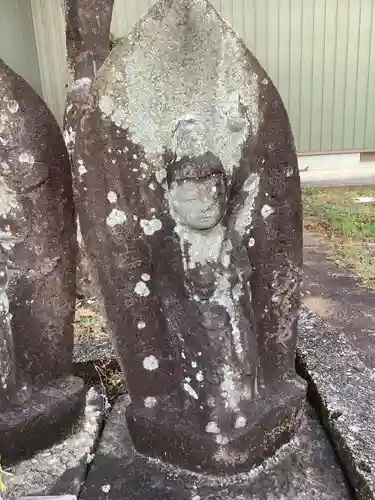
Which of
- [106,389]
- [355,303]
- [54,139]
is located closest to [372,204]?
[355,303]

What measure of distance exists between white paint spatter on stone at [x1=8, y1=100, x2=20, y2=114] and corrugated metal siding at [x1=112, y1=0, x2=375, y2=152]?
4229mm

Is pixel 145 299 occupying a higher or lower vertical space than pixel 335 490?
higher

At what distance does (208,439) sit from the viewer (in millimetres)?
1321

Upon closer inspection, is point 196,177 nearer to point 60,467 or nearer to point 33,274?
point 33,274

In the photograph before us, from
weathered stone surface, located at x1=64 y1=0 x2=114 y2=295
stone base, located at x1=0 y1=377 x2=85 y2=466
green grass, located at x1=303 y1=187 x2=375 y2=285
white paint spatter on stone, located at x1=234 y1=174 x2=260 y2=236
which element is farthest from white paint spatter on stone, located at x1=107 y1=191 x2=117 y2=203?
green grass, located at x1=303 y1=187 x2=375 y2=285

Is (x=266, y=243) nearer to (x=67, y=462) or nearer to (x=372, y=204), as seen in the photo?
(x=67, y=462)

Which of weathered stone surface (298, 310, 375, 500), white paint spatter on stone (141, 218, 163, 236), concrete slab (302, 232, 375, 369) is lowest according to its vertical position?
concrete slab (302, 232, 375, 369)

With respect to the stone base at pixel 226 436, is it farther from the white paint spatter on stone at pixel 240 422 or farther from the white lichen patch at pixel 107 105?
the white lichen patch at pixel 107 105

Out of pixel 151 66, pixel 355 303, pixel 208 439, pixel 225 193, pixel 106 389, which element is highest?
pixel 151 66

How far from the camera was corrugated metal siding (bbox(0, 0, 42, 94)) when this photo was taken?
497 cm

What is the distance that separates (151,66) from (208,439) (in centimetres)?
77

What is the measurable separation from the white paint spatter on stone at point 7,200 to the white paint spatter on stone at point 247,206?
18.5 inches

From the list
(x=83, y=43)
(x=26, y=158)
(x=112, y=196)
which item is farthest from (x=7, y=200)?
(x=83, y=43)

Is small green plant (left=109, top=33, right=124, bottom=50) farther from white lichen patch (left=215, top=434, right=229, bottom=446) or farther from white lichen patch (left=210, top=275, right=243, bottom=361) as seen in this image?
white lichen patch (left=215, top=434, right=229, bottom=446)
